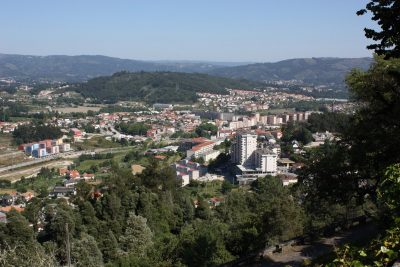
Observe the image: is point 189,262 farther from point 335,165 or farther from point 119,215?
point 119,215

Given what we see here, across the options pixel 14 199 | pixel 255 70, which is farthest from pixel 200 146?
pixel 255 70

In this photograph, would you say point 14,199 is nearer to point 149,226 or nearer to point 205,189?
point 205,189

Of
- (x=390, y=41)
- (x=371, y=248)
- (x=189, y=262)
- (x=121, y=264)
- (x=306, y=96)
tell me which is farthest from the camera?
(x=306, y=96)

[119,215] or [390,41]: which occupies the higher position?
[390,41]

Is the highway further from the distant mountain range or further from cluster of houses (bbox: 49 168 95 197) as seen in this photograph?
the distant mountain range

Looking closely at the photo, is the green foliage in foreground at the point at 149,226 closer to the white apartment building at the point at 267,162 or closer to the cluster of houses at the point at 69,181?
the cluster of houses at the point at 69,181

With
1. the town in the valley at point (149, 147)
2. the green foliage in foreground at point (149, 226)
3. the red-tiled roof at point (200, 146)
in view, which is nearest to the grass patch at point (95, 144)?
the town in the valley at point (149, 147)

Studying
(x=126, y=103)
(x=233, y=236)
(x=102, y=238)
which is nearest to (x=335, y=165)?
(x=233, y=236)

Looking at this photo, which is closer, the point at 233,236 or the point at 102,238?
the point at 233,236
